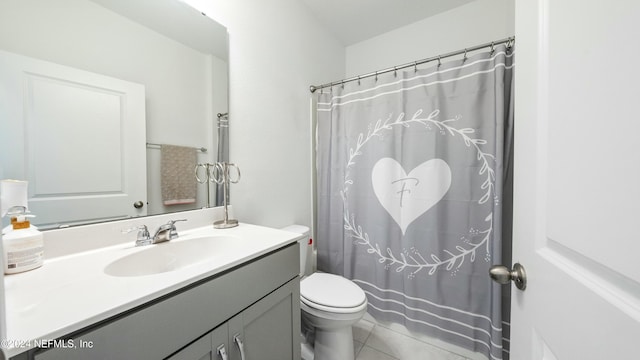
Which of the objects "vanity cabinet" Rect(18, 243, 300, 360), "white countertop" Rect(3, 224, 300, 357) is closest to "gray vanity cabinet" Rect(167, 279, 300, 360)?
"vanity cabinet" Rect(18, 243, 300, 360)

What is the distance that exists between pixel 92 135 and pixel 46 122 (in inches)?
4.3

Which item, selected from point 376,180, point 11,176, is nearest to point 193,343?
point 11,176

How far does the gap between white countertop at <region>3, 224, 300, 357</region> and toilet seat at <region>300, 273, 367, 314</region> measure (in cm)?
54

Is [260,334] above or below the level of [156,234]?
below

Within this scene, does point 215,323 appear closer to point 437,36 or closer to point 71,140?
point 71,140

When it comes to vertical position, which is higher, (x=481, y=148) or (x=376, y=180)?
(x=481, y=148)

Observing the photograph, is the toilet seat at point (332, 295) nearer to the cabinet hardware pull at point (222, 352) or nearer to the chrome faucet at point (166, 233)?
the cabinet hardware pull at point (222, 352)

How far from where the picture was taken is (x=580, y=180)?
0.34m

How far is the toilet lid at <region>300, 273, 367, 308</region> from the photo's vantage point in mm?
1123

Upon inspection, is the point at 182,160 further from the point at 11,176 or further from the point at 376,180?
the point at 376,180

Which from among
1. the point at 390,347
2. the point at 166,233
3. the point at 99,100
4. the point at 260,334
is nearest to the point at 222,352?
the point at 260,334

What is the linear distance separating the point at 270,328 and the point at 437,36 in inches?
94.1

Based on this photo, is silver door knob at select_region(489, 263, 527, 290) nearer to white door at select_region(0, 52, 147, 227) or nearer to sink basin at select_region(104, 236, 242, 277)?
sink basin at select_region(104, 236, 242, 277)

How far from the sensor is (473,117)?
1247mm
